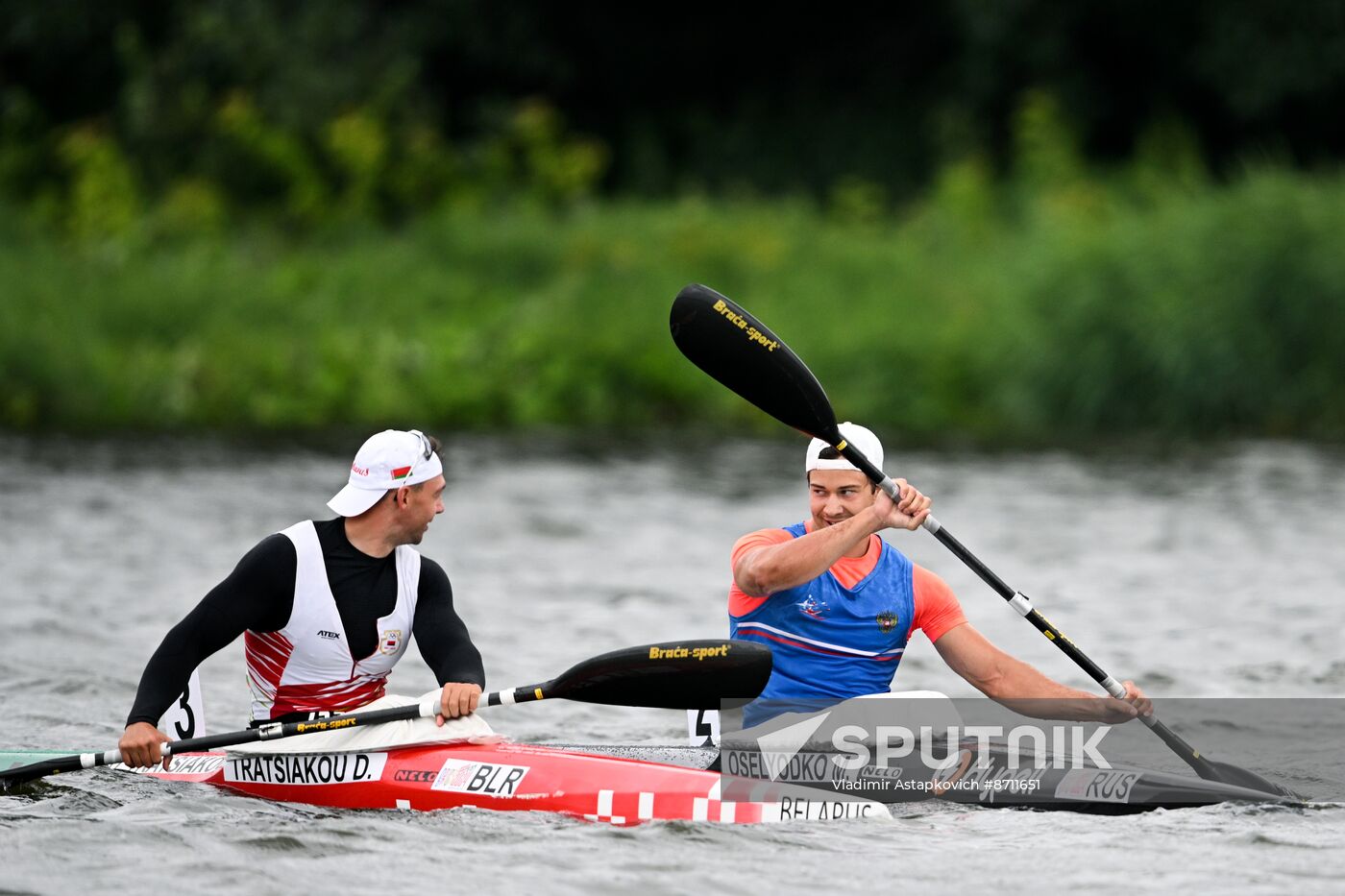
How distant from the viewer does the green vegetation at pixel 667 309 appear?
17.8 metres

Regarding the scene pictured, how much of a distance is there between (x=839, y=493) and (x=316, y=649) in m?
1.94

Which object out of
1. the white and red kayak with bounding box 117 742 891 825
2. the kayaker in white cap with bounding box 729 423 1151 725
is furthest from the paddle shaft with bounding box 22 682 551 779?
the kayaker in white cap with bounding box 729 423 1151 725

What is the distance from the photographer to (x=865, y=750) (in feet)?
22.4

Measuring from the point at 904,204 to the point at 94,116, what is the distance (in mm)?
11791

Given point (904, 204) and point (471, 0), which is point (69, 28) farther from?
point (904, 204)

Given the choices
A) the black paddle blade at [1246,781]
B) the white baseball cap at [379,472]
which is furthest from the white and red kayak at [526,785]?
the black paddle blade at [1246,781]

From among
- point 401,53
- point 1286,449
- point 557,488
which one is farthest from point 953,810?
point 401,53

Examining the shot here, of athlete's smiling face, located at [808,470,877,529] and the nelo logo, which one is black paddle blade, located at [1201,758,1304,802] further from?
the nelo logo

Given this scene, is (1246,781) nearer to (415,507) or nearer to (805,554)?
(805,554)

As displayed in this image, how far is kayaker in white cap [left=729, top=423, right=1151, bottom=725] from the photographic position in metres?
6.82

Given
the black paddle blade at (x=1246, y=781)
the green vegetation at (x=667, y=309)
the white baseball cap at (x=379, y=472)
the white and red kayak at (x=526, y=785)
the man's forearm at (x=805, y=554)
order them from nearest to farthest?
the man's forearm at (x=805, y=554)
the white and red kayak at (x=526, y=785)
the white baseball cap at (x=379, y=472)
the black paddle blade at (x=1246, y=781)
the green vegetation at (x=667, y=309)

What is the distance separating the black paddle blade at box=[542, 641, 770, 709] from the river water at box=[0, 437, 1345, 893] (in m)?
0.50

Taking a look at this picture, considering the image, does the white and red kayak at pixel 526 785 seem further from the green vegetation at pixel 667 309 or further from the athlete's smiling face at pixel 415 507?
the green vegetation at pixel 667 309

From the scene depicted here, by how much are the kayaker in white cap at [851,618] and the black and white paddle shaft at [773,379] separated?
0.20 meters
